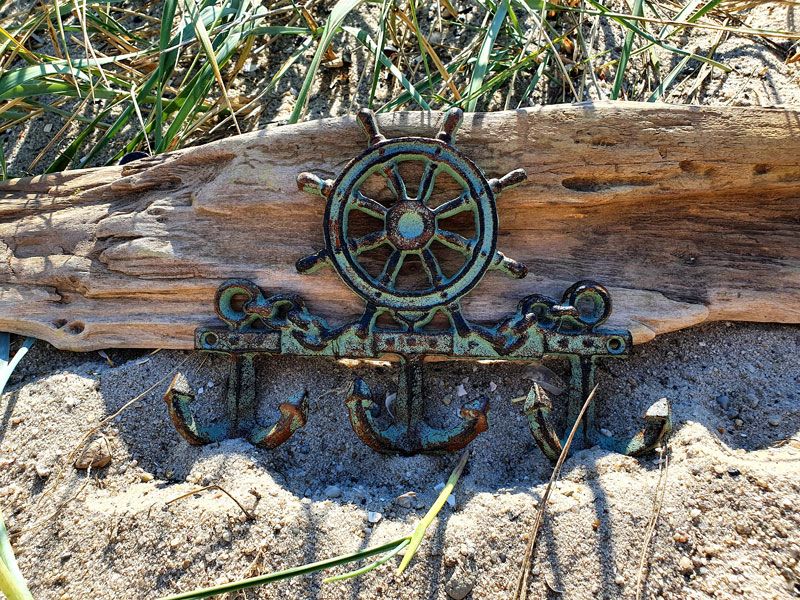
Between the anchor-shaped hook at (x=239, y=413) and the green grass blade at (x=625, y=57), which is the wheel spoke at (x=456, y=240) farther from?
the green grass blade at (x=625, y=57)

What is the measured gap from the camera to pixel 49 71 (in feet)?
6.46

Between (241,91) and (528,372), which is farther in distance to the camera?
(241,91)

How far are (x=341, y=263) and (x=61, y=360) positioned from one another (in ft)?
2.99

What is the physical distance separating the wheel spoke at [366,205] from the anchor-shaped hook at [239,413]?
460 millimetres

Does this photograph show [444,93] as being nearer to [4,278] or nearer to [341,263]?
[341,263]

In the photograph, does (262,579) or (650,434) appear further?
(650,434)

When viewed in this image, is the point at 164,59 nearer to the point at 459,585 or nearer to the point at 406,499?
the point at 406,499

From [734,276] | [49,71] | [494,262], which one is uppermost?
[49,71]

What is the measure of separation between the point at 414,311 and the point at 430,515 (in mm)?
535

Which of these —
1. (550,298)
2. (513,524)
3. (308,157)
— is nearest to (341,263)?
(308,157)

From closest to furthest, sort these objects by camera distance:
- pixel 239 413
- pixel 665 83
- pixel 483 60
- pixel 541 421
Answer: pixel 541 421 → pixel 239 413 → pixel 483 60 → pixel 665 83

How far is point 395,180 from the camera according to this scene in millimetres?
1683

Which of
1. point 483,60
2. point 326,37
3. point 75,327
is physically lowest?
point 75,327

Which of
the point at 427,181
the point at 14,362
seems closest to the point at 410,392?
the point at 427,181
